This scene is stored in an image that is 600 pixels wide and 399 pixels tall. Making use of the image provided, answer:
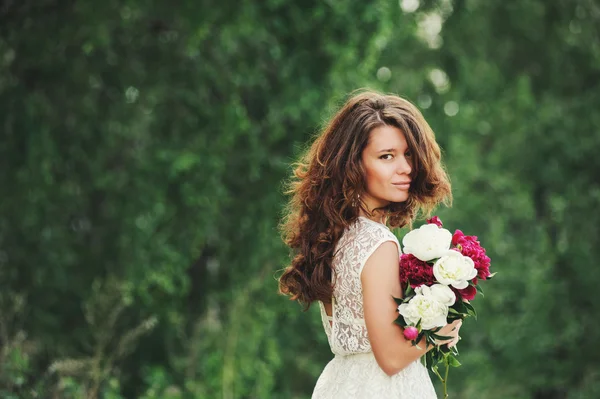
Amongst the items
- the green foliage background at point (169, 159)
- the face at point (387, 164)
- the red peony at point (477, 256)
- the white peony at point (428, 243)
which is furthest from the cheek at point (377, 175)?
the green foliage background at point (169, 159)

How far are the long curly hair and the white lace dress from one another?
0.06 meters

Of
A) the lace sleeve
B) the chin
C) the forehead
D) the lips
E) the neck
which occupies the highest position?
the forehead

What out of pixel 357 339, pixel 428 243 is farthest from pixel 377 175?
pixel 357 339

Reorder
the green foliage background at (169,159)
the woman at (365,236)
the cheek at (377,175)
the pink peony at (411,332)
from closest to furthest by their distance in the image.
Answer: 1. the pink peony at (411,332)
2. the woman at (365,236)
3. the cheek at (377,175)
4. the green foliage background at (169,159)

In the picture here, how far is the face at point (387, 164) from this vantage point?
300 cm

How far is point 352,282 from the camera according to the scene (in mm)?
2912

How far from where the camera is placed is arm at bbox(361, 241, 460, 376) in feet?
9.23

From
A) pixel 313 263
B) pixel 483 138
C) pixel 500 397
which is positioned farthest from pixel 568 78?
pixel 313 263

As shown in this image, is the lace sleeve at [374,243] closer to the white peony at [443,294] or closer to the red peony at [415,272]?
the red peony at [415,272]

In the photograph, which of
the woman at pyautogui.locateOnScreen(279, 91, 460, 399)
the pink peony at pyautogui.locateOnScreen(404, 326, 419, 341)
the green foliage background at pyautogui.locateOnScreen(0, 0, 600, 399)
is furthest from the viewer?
the green foliage background at pyautogui.locateOnScreen(0, 0, 600, 399)

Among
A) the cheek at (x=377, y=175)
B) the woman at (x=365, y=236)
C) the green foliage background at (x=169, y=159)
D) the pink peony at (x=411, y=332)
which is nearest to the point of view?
the pink peony at (x=411, y=332)

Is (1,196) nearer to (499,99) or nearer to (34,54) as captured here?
(34,54)

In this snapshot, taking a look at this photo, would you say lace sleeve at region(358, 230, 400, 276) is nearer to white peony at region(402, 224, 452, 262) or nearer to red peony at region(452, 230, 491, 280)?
white peony at region(402, 224, 452, 262)

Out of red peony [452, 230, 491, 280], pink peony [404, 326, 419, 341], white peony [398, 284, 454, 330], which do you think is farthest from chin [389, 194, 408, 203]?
pink peony [404, 326, 419, 341]
